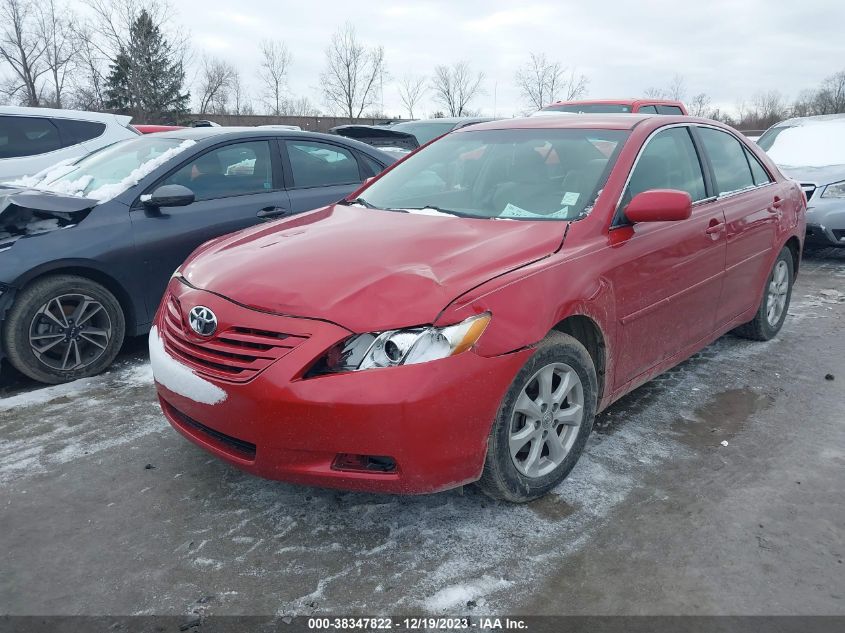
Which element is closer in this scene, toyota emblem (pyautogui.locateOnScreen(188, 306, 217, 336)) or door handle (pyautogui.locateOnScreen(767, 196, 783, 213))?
toyota emblem (pyautogui.locateOnScreen(188, 306, 217, 336))

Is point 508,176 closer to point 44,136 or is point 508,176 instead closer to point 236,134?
point 236,134

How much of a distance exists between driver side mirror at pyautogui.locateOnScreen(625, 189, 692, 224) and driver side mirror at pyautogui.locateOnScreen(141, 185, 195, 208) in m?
2.85

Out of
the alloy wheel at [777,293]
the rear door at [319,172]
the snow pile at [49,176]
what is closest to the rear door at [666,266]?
the alloy wheel at [777,293]

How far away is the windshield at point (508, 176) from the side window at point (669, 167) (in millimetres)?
163

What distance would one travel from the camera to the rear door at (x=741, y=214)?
4047mm

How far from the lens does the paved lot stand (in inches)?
90.0

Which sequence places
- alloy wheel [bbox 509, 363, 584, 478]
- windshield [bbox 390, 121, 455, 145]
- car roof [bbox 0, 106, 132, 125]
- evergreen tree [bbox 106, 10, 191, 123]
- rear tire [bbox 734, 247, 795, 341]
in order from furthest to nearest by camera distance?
evergreen tree [bbox 106, 10, 191, 123] < windshield [bbox 390, 121, 455, 145] < car roof [bbox 0, 106, 132, 125] < rear tire [bbox 734, 247, 795, 341] < alloy wheel [bbox 509, 363, 584, 478]

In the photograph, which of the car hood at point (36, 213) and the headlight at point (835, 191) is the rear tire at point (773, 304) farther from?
the car hood at point (36, 213)

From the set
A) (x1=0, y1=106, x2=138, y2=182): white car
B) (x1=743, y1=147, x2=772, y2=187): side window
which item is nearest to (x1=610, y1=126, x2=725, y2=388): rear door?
(x1=743, y1=147, x2=772, y2=187): side window

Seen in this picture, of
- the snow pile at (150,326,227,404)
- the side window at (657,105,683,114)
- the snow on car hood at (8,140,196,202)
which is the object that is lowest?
the snow pile at (150,326,227,404)

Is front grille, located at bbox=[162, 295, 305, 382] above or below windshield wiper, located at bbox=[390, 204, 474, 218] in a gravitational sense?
below

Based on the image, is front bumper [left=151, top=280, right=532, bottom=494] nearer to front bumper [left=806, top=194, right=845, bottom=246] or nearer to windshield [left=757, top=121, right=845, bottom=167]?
front bumper [left=806, top=194, right=845, bottom=246]

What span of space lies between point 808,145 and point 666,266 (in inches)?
292

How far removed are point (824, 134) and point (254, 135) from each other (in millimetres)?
8114
